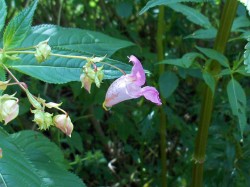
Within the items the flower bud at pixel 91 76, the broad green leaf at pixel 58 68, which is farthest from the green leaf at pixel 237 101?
the flower bud at pixel 91 76

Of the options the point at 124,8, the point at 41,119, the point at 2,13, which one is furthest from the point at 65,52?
the point at 124,8

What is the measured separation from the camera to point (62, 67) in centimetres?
102

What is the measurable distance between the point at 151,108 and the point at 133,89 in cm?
100

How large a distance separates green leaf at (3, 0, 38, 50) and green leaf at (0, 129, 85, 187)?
0.56 ft

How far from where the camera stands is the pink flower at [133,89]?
2.81 ft

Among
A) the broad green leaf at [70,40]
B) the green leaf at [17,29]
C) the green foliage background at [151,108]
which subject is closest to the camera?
the green leaf at [17,29]

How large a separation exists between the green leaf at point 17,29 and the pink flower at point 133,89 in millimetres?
220

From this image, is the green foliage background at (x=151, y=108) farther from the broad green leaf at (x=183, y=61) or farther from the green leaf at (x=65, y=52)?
the green leaf at (x=65, y=52)

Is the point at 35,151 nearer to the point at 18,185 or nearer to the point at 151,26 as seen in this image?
the point at 18,185

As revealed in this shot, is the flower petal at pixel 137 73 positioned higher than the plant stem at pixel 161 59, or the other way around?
the flower petal at pixel 137 73

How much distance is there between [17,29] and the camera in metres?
0.97

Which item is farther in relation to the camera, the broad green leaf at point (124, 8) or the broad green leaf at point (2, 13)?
the broad green leaf at point (124, 8)

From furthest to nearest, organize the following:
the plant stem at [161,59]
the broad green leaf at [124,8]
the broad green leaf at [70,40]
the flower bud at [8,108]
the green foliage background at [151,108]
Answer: the broad green leaf at [124,8] → the plant stem at [161,59] → the green foliage background at [151,108] → the broad green leaf at [70,40] → the flower bud at [8,108]

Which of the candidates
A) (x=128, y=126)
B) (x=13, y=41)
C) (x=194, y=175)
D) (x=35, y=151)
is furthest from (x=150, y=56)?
(x=13, y=41)
